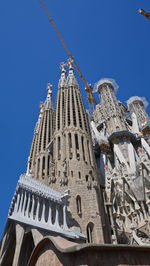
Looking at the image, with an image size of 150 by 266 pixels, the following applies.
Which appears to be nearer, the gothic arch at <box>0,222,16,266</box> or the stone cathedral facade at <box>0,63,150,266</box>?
the stone cathedral facade at <box>0,63,150,266</box>

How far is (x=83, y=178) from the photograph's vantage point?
18875mm

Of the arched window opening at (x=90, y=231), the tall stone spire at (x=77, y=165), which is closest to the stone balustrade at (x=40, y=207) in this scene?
the tall stone spire at (x=77, y=165)

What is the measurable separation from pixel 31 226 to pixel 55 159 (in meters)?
7.63

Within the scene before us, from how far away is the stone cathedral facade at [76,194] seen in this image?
1573 cm

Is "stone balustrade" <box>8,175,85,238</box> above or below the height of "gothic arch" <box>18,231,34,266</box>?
above

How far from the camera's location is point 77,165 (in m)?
19.8

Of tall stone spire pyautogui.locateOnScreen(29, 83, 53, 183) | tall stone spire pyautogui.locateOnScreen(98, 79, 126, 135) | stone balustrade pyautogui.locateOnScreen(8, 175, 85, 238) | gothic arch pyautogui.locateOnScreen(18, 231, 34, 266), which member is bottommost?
gothic arch pyautogui.locateOnScreen(18, 231, 34, 266)

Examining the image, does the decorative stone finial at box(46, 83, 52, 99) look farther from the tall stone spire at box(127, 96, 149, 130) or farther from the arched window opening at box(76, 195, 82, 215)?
the arched window opening at box(76, 195, 82, 215)

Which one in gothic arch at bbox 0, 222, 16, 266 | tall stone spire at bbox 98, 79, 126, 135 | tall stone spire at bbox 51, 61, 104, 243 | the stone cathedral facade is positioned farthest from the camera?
tall stone spire at bbox 98, 79, 126, 135

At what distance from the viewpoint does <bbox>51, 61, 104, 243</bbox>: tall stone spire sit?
16.4 metres

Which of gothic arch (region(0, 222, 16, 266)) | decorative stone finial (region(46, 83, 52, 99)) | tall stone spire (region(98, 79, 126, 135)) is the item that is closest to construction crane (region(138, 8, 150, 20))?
tall stone spire (region(98, 79, 126, 135))

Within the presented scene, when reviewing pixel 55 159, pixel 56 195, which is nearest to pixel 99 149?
pixel 55 159

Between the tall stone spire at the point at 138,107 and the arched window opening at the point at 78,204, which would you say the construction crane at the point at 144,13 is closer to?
the tall stone spire at the point at 138,107

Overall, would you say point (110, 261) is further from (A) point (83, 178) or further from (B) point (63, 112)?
(B) point (63, 112)
